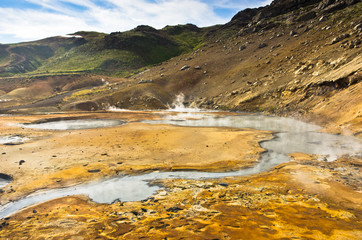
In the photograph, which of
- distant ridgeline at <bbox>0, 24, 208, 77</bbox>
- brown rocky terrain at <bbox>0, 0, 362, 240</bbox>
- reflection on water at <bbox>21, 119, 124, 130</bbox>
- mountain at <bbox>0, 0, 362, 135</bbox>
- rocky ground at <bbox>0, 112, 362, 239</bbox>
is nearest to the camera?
rocky ground at <bbox>0, 112, 362, 239</bbox>

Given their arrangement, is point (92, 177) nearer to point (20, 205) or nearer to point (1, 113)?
point (20, 205)

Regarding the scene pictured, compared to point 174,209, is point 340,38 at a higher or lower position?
higher

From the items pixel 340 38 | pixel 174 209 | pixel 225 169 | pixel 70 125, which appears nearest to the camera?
pixel 174 209

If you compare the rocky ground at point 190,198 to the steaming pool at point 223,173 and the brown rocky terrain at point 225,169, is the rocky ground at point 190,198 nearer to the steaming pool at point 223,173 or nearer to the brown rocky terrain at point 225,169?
the brown rocky terrain at point 225,169

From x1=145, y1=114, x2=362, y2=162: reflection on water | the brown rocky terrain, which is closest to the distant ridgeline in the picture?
the brown rocky terrain

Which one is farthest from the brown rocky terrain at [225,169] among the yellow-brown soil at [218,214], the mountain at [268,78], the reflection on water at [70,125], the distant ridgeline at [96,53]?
the distant ridgeline at [96,53]

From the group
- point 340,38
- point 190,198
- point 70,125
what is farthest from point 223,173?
point 340,38

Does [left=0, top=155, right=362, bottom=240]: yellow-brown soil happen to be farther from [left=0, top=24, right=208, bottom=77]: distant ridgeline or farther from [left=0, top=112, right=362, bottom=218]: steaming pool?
[left=0, top=24, right=208, bottom=77]: distant ridgeline

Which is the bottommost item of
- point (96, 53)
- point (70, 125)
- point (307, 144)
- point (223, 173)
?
point (223, 173)

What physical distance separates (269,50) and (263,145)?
43.2 meters

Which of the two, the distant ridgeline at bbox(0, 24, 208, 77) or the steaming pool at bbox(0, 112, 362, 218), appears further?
the distant ridgeline at bbox(0, 24, 208, 77)

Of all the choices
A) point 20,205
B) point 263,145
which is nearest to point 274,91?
point 263,145

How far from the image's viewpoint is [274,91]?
39.3 metres

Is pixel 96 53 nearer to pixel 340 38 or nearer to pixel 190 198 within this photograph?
pixel 340 38
